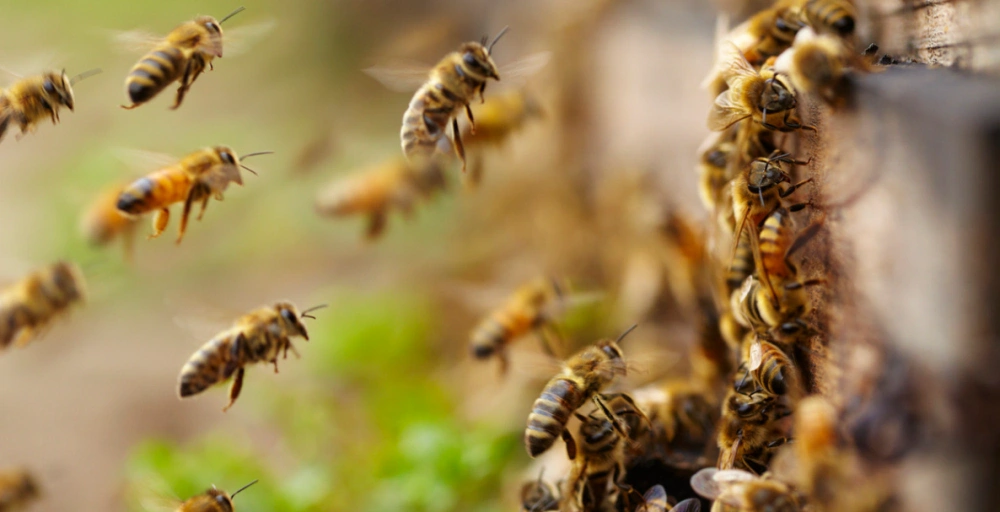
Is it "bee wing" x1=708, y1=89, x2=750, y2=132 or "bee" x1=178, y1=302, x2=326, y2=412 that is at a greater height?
"bee wing" x1=708, y1=89, x2=750, y2=132

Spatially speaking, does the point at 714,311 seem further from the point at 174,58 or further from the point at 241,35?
the point at 174,58

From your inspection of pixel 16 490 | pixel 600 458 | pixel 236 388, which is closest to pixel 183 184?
pixel 236 388

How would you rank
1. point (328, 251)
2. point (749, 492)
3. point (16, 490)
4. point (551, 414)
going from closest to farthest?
point (749, 492) → point (551, 414) → point (16, 490) → point (328, 251)

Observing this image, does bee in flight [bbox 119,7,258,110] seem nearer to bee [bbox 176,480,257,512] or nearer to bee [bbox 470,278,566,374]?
bee [bbox 176,480,257,512]

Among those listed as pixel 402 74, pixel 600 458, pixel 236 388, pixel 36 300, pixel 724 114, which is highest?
pixel 402 74

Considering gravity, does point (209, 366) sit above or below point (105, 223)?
below

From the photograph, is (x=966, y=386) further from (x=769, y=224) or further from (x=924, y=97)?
(x=769, y=224)

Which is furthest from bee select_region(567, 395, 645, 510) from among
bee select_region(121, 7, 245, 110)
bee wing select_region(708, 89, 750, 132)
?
bee select_region(121, 7, 245, 110)
